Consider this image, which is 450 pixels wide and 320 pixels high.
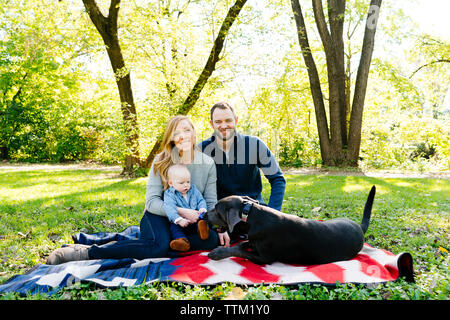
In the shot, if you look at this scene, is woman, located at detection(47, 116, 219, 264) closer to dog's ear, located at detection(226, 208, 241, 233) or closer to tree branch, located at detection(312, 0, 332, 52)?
dog's ear, located at detection(226, 208, 241, 233)

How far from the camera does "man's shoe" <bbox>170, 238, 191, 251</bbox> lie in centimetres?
324

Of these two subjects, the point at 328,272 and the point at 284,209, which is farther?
the point at 284,209

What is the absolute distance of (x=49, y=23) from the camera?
993cm

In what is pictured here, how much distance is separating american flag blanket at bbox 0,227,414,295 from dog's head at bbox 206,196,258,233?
0.37 meters

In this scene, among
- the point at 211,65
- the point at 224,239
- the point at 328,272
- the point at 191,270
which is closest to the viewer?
the point at 328,272

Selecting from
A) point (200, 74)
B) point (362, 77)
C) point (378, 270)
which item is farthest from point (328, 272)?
point (362, 77)

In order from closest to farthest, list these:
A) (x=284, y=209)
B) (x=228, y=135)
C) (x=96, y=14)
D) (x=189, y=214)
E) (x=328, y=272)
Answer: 1. (x=328, y=272)
2. (x=189, y=214)
3. (x=228, y=135)
4. (x=284, y=209)
5. (x=96, y=14)

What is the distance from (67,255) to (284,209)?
3.61 metres

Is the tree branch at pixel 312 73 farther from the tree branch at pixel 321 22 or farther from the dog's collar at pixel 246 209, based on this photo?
the dog's collar at pixel 246 209

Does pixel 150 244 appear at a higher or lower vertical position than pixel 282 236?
lower

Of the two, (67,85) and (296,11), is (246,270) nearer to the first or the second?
(296,11)

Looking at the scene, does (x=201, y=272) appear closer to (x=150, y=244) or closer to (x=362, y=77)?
(x=150, y=244)

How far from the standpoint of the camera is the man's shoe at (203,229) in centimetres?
323

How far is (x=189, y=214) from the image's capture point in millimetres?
3377
